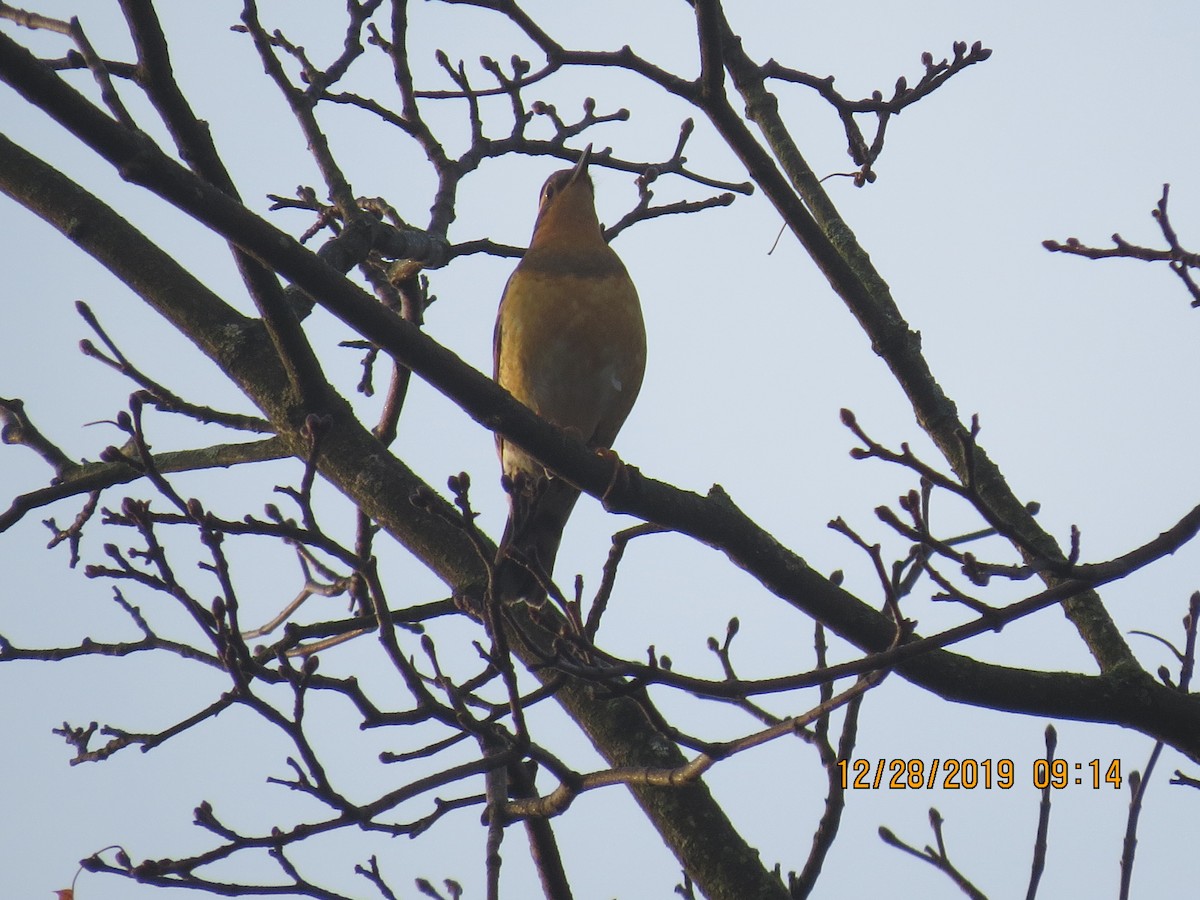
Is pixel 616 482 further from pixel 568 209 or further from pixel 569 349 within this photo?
pixel 568 209

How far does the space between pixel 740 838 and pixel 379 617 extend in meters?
1.47

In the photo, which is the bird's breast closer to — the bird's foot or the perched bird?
the perched bird

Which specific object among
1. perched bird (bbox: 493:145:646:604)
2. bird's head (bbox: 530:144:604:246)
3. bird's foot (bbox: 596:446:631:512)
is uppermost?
bird's head (bbox: 530:144:604:246)

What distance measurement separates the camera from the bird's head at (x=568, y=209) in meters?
6.75

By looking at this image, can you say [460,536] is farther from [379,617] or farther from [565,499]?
[565,499]

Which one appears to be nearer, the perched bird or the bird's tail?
the bird's tail

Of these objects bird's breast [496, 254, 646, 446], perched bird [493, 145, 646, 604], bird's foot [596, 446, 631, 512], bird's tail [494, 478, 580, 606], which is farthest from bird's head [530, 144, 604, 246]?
bird's foot [596, 446, 631, 512]

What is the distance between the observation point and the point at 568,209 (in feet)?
22.8

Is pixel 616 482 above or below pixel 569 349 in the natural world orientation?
below

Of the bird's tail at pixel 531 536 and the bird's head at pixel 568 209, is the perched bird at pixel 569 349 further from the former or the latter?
the bird's head at pixel 568 209

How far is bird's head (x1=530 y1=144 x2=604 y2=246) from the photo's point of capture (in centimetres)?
675

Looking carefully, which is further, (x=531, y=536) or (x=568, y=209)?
(x=568, y=209)

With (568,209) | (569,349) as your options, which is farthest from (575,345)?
(568,209)

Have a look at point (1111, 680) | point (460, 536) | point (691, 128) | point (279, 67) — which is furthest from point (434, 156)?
point (1111, 680)
